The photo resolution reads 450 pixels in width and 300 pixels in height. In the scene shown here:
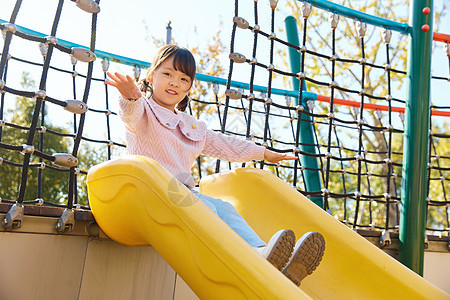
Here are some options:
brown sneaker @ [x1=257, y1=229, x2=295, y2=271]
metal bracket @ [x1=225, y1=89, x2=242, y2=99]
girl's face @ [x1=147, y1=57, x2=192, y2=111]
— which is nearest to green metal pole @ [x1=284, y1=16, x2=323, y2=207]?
metal bracket @ [x1=225, y1=89, x2=242, y2=99]

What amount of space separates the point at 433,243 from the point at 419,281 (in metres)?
1.01

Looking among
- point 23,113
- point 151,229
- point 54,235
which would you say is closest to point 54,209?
point 54,235

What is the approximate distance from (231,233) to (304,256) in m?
0.24

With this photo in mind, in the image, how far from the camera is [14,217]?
1251mm

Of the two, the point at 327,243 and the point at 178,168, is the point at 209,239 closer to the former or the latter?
the point at 178,168

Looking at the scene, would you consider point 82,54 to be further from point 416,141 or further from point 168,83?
point 416,141

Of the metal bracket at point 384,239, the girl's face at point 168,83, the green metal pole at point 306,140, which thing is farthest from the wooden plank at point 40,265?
the green metal pole at point 306,140

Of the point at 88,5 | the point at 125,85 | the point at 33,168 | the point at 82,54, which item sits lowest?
the point at 33,168

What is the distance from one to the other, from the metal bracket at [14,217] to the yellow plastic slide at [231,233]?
0.20m

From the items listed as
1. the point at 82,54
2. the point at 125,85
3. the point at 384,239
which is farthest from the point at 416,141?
the point at 82,54

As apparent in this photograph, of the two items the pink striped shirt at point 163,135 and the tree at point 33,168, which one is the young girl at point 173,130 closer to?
the pink striped shirt at point 163,135

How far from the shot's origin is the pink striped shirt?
1.52 m

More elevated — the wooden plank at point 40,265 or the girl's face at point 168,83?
the girl's face at point 168,83

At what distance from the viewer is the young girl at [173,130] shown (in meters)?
1.45
